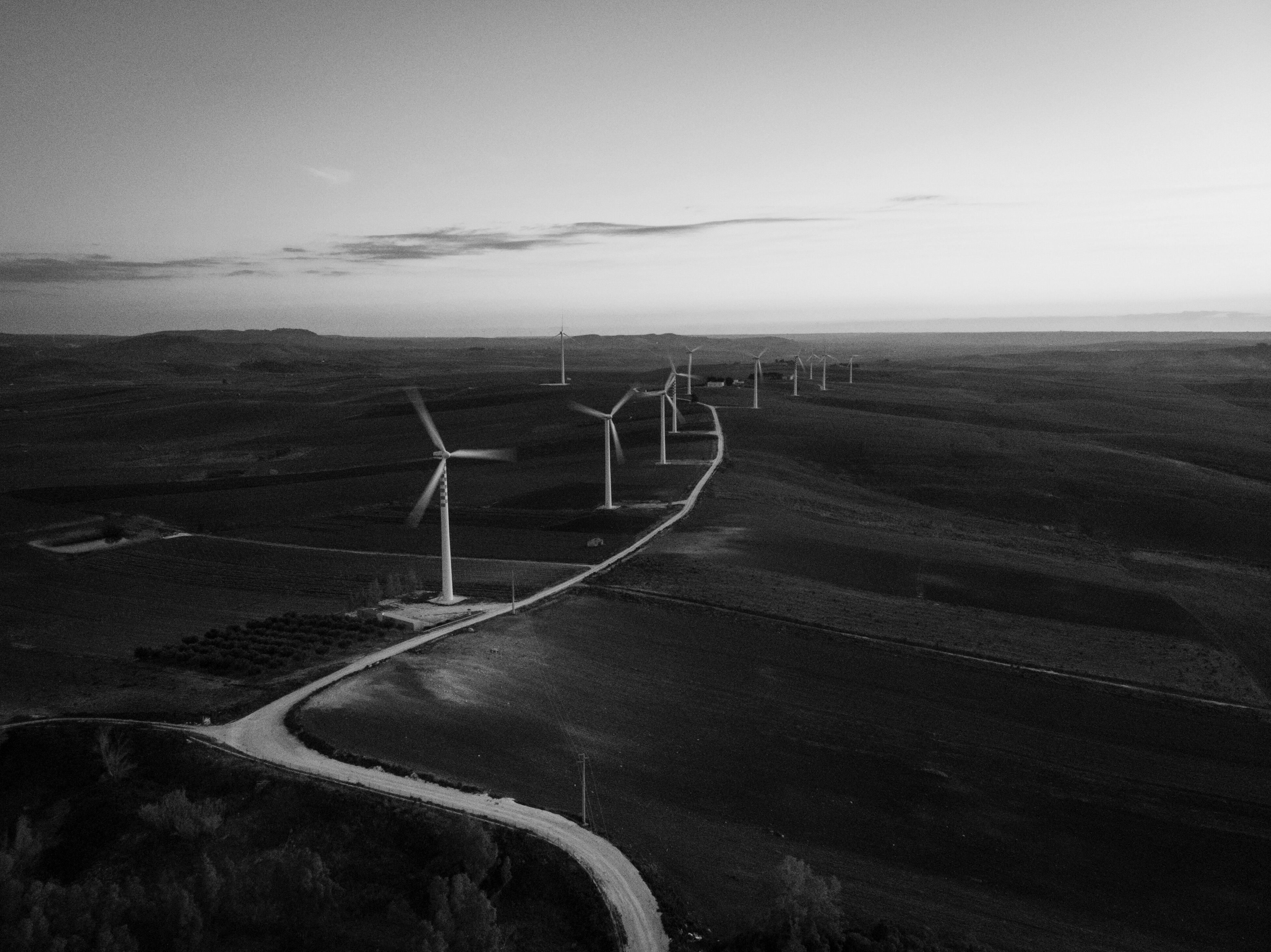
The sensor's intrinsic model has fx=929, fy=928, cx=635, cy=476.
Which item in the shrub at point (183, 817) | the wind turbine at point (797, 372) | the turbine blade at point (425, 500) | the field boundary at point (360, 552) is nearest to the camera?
the shrub at point (183, 817)

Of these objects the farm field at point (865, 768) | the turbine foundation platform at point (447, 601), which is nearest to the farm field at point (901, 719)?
the farm field at point (865, 768)

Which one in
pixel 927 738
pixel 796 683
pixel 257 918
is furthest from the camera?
pixel 796 683

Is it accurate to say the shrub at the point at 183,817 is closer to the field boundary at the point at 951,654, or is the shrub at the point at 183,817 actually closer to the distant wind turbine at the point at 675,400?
the field boundary at the point at 951,654

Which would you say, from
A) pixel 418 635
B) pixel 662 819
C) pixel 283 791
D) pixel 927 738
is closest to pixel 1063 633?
pixel 927 738

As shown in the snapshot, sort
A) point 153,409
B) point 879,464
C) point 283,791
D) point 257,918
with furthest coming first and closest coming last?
point 153,409, point 879,464, point 283,791, point 257,918

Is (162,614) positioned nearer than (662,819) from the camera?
No

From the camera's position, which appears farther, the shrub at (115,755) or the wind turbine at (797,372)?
the wind turbine at (797,372)

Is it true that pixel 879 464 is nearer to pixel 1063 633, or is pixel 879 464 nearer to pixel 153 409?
pixel 1063 633

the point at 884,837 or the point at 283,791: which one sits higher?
the point at 283,791
